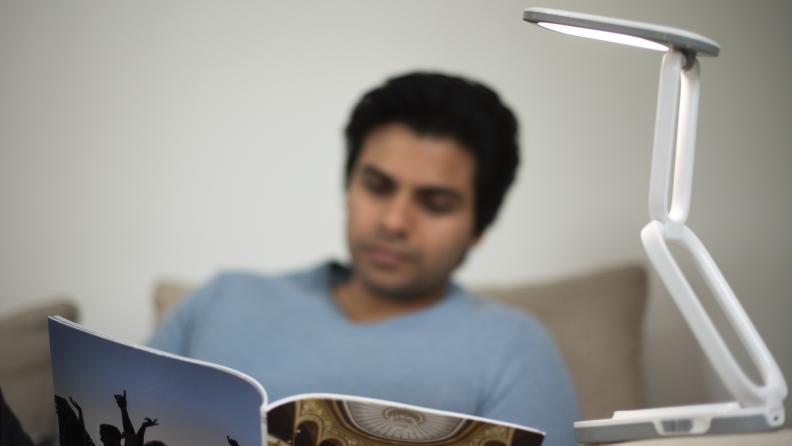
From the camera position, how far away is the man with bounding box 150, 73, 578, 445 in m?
0.85

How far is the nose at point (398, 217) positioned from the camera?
0.95m

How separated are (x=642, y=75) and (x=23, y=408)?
1393 millimetres

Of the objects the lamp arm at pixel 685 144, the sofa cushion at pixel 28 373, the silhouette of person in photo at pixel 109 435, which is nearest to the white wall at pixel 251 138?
the sofa cushion at pixel 28 373

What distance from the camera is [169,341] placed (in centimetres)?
100

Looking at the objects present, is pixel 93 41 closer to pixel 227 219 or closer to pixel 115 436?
pixel 227 219

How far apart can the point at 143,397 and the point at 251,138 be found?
1.14m

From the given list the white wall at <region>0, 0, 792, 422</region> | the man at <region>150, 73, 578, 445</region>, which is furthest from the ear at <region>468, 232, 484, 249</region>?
the white wall at <region>0, 0, 792, 422</region>

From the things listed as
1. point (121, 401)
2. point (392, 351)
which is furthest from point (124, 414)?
point (392, 351)

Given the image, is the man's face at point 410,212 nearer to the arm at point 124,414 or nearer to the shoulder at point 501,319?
the shoulder at point 501,319

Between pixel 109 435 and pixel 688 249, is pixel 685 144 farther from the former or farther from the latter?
pixel 109 435

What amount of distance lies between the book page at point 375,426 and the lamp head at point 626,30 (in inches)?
12.8

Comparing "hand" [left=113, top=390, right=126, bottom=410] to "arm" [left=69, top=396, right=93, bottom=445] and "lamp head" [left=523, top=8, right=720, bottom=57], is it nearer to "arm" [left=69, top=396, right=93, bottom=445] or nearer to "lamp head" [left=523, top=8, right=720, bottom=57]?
"arm" [left=69, top=396, right=93, bottom=445]

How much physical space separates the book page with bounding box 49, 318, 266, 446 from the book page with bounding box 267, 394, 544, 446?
31 millimetres

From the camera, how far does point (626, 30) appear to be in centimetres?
43
